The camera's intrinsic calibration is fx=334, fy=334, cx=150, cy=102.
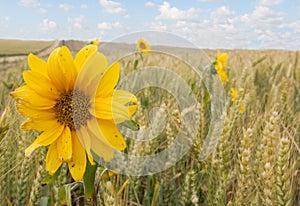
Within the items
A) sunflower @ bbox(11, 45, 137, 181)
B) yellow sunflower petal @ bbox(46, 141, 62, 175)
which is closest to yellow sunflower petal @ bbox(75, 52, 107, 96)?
sunflower @ bbox(11, 45, 137, 181)

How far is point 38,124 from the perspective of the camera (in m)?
0.52

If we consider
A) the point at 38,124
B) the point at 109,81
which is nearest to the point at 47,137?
the point at 38,124

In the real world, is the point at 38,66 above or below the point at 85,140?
above

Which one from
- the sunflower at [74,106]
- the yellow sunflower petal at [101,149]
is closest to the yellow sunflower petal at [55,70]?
the sunflower at [74,106]

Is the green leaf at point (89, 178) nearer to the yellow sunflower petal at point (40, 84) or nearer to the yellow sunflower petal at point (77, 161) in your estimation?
the yellow sunflower petal at point (77, 161)

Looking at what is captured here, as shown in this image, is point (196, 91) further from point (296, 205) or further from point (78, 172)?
point (78, 172)

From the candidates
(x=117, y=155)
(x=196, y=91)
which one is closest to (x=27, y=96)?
(x=117, y=155)

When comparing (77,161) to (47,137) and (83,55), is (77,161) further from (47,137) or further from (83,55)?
(83,55)

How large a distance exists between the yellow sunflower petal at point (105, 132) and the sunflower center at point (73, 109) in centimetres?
2

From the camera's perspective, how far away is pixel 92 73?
52 centimetres

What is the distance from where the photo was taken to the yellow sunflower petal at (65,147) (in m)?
0.50

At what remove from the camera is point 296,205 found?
103 cm

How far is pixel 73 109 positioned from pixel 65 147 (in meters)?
0.06

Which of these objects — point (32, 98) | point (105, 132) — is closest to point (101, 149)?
point (105, 132)
